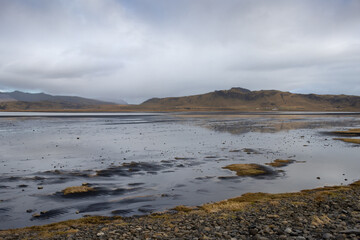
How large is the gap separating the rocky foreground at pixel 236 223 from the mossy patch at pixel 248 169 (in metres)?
7.70

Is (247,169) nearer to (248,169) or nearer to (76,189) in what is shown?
(248,169)

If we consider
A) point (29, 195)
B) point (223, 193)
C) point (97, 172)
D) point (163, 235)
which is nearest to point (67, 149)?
point (97, 172)

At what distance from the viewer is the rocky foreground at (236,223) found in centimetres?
1013

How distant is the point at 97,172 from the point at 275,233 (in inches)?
687

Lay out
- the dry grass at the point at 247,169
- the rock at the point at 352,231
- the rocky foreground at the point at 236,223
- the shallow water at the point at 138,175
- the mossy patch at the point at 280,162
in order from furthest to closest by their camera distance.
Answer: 1. the mossy patch at the point at 280,162
2. the dry grass at the point at 247,169
3. the shallow water at the point at 138,175
4. the rocky foreground at the point at 236,223
5. the rock at the point at 352,231

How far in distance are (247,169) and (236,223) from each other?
45.0 feet

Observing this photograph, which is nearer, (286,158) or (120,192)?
(120,192)

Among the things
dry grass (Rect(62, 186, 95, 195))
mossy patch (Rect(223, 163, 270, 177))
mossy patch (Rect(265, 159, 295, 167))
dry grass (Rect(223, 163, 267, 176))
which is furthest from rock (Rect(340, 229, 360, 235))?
mossy patch (Rect(265, 159, 295, 167))

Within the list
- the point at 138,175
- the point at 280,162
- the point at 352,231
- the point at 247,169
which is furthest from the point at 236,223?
the point at 280,162

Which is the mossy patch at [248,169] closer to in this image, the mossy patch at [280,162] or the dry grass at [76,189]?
the mossy patch at [280,162]

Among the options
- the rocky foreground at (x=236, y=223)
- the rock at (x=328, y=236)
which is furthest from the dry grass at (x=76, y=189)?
the rock at (x=328, y=236)

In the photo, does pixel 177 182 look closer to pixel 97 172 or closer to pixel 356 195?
pixel 97 172

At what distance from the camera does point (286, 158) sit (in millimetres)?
30531

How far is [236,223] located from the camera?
11.7 meters
